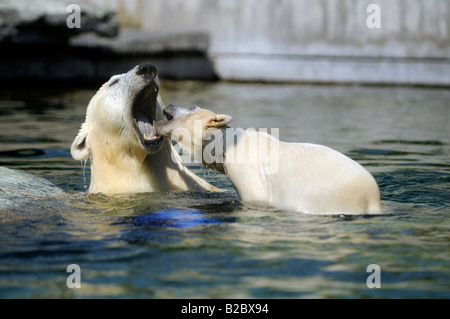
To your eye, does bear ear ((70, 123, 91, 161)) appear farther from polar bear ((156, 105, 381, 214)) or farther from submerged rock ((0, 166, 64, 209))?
polar bear ((156, 105, 381, 214))

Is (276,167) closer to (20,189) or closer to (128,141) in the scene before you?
(128,141)

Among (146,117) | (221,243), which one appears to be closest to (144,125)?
(146,117)

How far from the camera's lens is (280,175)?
4.10 metres

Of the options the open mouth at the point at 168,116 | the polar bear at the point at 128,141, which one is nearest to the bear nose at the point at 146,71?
the polar bear at the point at 128,141

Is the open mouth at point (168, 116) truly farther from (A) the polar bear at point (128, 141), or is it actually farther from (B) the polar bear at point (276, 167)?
(A) the polar bear at point (128, 141)

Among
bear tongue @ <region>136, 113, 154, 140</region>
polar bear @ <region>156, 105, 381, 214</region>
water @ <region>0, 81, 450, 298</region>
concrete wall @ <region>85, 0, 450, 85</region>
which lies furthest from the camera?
concrete wall @ <region>85, 0, 450, 85</region>

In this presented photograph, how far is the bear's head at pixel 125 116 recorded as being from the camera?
177 inches

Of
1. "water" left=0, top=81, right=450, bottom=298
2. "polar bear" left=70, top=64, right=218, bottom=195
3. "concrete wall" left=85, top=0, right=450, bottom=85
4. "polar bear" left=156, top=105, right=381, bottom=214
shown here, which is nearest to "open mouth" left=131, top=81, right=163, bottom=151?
"polar bear" left=70, top=64, right=218, bottom=195

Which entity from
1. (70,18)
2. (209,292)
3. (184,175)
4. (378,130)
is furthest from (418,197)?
(70,18)

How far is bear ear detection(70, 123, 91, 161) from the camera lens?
472 centimetres

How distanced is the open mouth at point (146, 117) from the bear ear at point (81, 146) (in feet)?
1.14

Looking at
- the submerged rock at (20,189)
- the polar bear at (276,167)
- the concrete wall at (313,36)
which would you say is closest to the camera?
the polar bear at (276,167)
